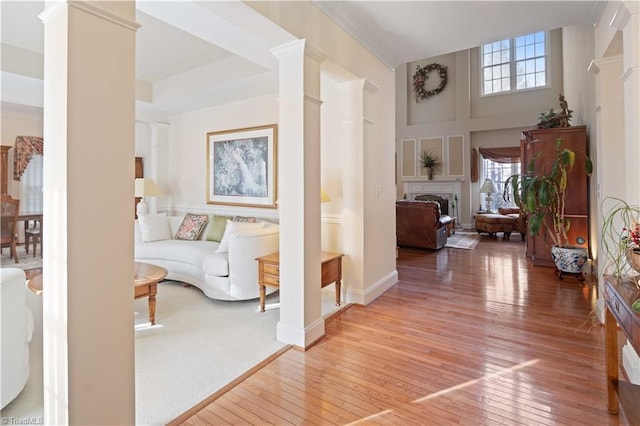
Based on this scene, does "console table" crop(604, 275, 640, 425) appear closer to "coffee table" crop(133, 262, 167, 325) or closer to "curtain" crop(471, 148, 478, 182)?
"coffee table" crop(133, 262, 167, 325)

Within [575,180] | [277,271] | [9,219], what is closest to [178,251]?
[277,271]

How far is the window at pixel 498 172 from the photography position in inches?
373

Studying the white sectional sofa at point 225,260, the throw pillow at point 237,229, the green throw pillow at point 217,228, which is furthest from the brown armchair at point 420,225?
the throw pillow at point 237,229

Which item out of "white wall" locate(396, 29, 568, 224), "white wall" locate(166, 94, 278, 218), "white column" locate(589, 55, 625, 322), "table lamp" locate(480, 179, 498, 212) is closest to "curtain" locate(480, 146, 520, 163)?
"white wall" locate(396, 29, 568, 224)

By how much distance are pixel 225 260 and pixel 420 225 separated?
3.92 m

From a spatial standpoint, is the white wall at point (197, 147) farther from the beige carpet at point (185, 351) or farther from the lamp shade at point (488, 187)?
the lamp shade at point (488, 187)

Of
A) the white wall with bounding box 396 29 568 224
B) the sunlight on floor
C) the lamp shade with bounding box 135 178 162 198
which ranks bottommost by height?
the sunlight on floor

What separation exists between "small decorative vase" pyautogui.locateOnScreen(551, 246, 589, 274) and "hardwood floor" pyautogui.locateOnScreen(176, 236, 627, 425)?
57 cm

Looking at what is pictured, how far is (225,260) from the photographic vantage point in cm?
347

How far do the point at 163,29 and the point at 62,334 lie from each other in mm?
3285

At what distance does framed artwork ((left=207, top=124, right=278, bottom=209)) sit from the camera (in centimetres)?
457

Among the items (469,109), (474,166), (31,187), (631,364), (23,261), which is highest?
(469,109)

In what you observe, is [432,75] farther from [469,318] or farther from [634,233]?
[634,233]

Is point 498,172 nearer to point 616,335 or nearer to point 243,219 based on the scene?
point 243,219
